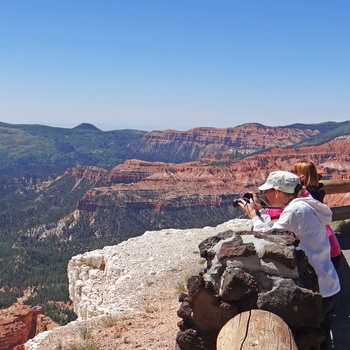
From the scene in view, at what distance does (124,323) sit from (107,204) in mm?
148907

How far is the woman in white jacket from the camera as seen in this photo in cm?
386

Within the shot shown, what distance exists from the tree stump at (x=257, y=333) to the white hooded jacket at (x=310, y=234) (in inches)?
44.0

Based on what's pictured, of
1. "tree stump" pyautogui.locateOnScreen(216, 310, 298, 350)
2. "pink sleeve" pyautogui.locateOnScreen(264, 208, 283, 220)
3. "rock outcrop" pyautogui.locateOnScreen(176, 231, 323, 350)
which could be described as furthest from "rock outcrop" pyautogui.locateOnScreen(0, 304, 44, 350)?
"tree stump" pyautogui.locateOnScreen(216, 310, 298, 350)

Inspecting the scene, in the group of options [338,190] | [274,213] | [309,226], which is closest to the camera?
[309,226]

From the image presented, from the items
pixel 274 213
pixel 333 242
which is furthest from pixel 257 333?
pixel 333 242

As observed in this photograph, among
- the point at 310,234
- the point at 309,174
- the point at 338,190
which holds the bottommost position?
the point at 338,190

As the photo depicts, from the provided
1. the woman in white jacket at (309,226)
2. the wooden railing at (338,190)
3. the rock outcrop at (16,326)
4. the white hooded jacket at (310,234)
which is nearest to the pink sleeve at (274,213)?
the woman in white jacket at (309,226)

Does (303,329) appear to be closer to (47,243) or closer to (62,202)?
(47,243)

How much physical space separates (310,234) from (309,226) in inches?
2.9

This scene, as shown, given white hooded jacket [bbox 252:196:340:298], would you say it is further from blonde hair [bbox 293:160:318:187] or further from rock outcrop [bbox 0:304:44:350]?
rock outcrop [bbox 0:304:44:350]

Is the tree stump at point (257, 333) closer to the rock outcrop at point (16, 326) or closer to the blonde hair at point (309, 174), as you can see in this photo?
the blonde hair at point (309, 174)

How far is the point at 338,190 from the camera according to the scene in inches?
355

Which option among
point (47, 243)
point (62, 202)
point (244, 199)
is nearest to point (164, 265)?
point (244, 199)

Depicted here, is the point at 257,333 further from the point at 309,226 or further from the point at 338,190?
the point at 338,190
